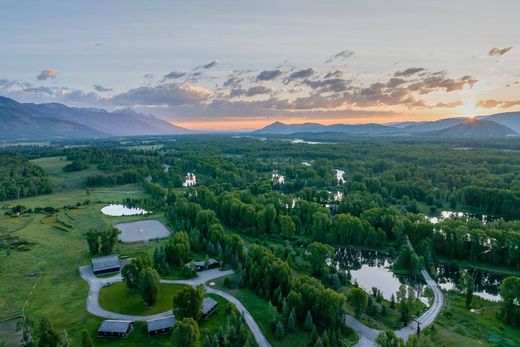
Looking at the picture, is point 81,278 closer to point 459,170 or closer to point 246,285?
point 246,285

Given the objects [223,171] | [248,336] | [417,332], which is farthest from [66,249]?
[223,171]

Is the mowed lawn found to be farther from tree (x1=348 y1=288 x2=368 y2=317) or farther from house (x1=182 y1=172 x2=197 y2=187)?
house (x1=182 y1=172 x2=197 y2=187)

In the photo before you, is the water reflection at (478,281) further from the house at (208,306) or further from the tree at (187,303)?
the tree at (187,303)

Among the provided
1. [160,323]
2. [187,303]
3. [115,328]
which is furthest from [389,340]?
[115,328]

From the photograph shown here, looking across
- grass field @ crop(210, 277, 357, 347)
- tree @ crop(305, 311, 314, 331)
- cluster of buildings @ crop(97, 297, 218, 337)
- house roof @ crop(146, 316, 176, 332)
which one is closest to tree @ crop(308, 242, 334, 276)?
grass field @ crop(210, 277, 357, 347)

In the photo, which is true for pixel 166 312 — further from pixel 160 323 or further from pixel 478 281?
pixel 478 281
